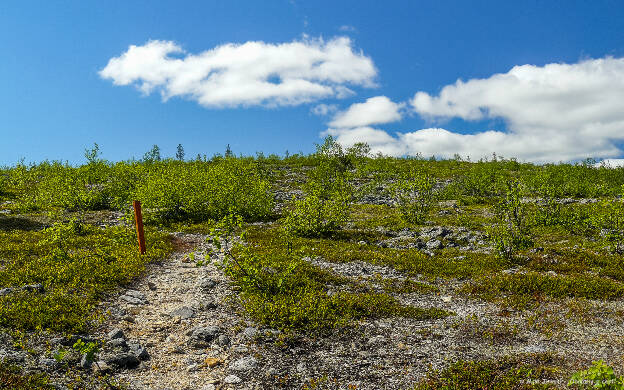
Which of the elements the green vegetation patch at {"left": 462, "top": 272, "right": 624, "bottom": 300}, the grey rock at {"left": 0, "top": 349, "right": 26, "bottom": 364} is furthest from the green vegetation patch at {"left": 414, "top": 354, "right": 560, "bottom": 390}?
the grey rock at {"left": 0, "top": 349, "right": 26, "bottom": 364}

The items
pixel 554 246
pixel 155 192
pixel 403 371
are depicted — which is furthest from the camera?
pixel 155 192

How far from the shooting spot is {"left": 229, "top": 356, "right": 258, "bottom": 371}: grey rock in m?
9.08

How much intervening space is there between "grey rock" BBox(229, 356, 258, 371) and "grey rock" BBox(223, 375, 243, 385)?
315mm

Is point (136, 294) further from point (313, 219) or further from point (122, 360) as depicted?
point (313, 219)

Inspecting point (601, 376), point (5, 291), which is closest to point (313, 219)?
point (5, 291)

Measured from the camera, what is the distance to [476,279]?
15.0 m

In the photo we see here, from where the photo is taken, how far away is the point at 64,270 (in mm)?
→ 14297

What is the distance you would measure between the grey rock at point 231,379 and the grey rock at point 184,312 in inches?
135

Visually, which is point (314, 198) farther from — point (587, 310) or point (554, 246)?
point (587, 310)

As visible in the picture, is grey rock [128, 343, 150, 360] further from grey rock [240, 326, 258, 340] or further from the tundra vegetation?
grey rock [240, 326, 258, 340]

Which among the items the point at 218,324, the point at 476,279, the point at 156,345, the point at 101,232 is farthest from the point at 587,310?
the point at 101,232

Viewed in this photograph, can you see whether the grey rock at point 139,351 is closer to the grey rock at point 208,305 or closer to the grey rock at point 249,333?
the grey rock at point 249,333

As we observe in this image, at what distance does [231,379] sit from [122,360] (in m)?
2.48

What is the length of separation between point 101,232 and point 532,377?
20486mm
